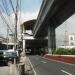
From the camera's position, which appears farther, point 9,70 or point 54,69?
point 54,69

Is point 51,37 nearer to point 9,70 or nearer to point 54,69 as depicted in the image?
point 54,69

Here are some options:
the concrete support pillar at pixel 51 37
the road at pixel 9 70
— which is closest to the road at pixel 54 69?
the road at pixel 9 70

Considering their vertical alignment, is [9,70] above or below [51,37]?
below

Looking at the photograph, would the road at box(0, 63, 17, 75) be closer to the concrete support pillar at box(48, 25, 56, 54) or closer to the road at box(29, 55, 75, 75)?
the road at box(29, 55, 75, 75)

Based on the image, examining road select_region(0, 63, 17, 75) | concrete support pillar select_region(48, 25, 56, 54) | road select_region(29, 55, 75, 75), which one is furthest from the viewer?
concrete support pillar select_region(48, 25, 56, 54)

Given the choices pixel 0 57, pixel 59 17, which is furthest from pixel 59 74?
pixel 59 17

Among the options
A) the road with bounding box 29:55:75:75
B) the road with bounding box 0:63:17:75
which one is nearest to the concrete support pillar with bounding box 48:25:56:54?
the road with bounding box 29:55:75:75

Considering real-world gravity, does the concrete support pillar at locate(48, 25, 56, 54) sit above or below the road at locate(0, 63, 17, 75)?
above

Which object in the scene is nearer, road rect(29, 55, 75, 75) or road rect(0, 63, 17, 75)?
road rect(0, 63, 17, 75)

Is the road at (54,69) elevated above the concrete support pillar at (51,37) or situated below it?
below

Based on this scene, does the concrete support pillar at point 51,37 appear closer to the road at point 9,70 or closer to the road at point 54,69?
the road at point 54,69

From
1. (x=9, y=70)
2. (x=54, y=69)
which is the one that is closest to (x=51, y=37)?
(x=54, y=69)

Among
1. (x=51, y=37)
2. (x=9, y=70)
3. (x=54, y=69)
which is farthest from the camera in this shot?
(x=51, y=37)

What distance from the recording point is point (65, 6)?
4003 cm
